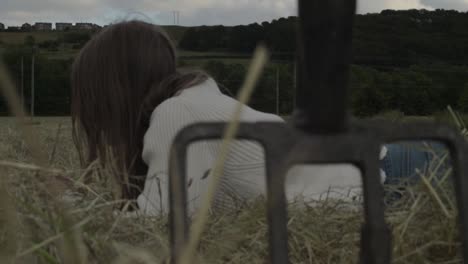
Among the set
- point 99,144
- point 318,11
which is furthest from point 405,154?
point 318,11

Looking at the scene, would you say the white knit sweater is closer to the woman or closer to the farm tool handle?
the woman

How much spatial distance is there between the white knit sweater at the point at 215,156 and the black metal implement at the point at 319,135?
2.51ft

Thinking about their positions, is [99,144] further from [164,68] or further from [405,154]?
[405,154]

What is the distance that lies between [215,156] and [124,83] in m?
0.47

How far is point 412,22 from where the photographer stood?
14.8 meters

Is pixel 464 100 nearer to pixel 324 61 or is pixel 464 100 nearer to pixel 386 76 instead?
pixel 386 76

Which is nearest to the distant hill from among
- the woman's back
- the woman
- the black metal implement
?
the woman

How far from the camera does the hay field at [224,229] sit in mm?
822

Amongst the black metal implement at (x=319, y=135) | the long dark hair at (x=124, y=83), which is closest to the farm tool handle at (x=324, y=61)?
the black metal implement at (x=319, y=135)

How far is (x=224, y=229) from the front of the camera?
44.3 inches

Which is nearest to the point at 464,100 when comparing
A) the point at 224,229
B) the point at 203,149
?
the point at 203,149

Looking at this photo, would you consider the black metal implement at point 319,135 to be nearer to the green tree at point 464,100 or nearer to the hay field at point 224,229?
the hay field at point 224,229

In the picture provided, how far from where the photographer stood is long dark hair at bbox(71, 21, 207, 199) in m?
1.97

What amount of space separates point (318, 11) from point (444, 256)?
0.45 meters
